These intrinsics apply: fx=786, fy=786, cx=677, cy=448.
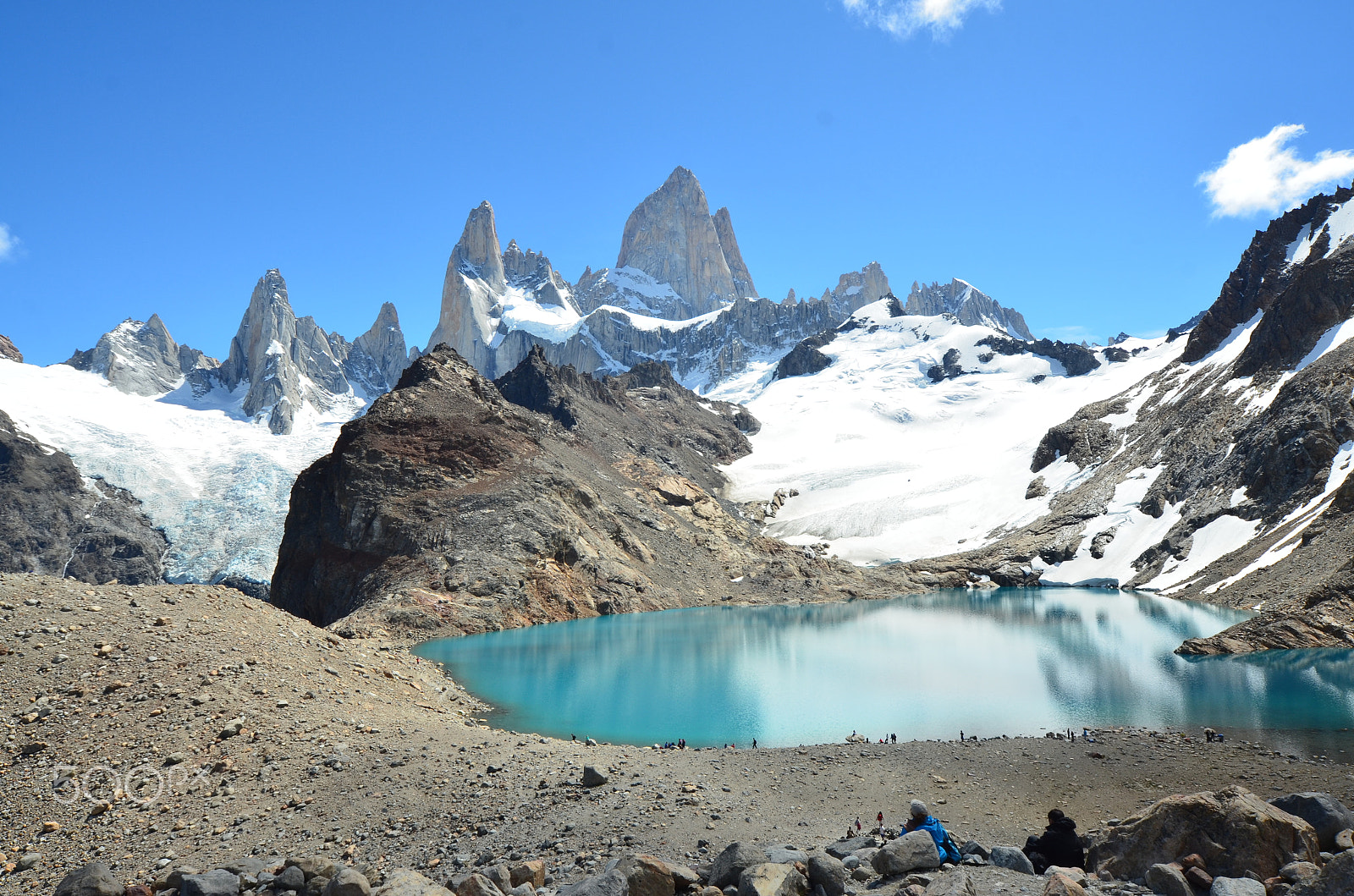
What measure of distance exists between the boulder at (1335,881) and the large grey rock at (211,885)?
12.8 meters

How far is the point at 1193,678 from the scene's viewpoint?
36.0 metres

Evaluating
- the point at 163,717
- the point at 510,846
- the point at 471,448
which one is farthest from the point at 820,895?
the point at 471,448

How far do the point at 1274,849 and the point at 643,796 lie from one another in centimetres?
1074

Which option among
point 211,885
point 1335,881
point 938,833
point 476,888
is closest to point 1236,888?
point 1335,881

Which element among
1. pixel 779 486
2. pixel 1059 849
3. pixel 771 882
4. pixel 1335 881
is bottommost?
pixel 1059 849

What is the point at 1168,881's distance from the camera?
9.62 meters

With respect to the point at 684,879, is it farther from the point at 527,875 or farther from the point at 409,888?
the point at 409,888

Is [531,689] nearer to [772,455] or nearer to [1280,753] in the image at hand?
[1280,753]

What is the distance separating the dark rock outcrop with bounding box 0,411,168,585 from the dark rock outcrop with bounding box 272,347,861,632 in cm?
7192

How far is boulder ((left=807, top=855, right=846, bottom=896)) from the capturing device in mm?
9789

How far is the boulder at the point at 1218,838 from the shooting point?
10.8 m

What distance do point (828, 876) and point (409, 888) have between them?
16.9 ft

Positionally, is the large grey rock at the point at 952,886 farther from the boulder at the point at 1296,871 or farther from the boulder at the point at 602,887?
the boulder at the point at 1296,871

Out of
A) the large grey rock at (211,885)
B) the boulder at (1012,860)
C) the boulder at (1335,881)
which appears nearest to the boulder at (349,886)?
the large grey rock at (211,885)
